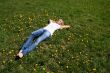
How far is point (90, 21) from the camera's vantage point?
57.4ft

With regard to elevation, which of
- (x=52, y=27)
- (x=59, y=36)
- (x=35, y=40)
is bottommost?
(x=59, y=36)

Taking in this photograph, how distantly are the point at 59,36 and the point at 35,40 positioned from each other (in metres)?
1.81

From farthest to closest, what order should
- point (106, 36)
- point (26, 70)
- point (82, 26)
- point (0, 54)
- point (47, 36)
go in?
point (82, 26) < point (106, 36) < point (47, 36) < point (0, 54) < point (26, 70)

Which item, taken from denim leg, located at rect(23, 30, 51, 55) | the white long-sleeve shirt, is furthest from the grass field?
the white long-sleeve shirt

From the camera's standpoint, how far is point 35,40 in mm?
13703

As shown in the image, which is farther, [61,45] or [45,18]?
[45,18]

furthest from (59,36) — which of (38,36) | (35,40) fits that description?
(35,40)

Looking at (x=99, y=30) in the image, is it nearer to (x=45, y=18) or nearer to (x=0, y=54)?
(x=45, y=18)

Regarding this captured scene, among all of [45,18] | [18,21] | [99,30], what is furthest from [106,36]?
[18,21]

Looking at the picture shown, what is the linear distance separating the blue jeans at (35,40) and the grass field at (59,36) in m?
0.28

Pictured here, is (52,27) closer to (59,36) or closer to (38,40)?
(59,36)

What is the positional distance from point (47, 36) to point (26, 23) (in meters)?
3.09

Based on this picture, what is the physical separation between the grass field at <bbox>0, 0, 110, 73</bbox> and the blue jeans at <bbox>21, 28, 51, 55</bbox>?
0.28 m

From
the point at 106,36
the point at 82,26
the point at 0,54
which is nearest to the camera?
the point at 0,54
